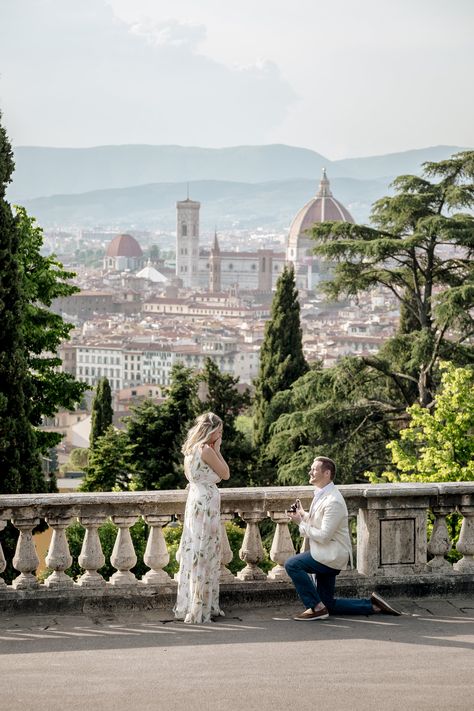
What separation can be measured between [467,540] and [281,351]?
26.6 meters

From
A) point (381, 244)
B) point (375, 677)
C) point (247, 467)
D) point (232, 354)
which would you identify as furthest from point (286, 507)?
point (232, 354)

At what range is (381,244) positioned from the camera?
71.4 ft

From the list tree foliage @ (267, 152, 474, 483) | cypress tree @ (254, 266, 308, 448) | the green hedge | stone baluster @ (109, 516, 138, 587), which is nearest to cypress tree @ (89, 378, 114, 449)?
cypress tree @ (254, 266, 308, 448)

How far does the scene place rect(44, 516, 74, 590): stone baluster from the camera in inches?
230

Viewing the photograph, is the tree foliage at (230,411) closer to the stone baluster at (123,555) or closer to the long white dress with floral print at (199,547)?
the stone baluster at (123,555)

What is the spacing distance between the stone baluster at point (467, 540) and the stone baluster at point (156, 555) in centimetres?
149

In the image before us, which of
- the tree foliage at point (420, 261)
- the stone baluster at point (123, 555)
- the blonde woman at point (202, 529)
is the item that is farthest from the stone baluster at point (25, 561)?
the tree foliage at point (420, 261)

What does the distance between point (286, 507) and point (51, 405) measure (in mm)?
11542

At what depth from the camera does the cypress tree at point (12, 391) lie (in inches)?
389

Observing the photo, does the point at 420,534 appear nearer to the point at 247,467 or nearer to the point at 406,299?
the point at 406,299

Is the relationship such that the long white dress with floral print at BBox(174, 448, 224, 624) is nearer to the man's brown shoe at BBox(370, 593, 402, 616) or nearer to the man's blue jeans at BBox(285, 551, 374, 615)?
the man's blue jeans at BBox(285, 551, 374, 615)

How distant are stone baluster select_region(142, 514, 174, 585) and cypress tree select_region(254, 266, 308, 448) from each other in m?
25.9

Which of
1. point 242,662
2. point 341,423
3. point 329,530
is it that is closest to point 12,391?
point 329,530

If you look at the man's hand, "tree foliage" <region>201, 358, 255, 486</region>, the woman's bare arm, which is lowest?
"tree foliage" <region>201, 358, 255, 486</region>
